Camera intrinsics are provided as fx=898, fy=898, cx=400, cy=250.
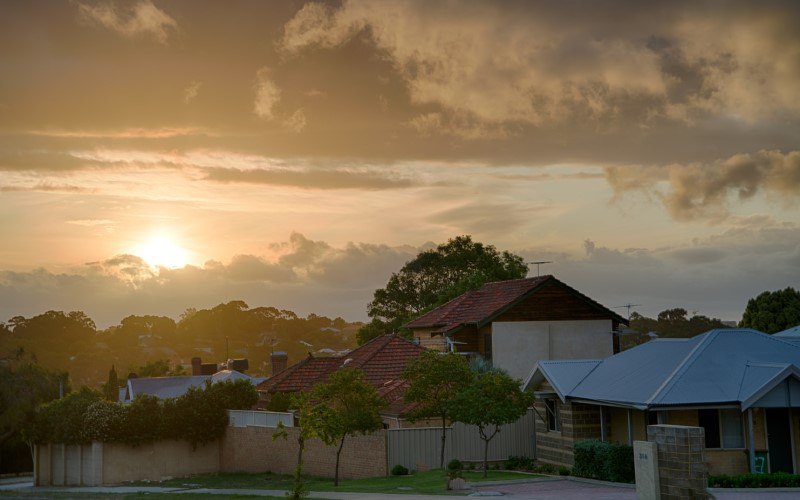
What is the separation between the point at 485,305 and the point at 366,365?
39.8 ft

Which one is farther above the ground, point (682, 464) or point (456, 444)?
point (682, 464)

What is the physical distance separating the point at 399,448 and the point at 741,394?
13907 millimetres

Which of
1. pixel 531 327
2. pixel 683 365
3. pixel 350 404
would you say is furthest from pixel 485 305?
pixel 683 365

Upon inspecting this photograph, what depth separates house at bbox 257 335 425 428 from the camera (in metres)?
41.9

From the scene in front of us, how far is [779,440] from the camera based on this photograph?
3050cm

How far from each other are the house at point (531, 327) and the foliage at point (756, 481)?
86.0 ft

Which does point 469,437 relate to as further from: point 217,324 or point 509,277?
point 217,324

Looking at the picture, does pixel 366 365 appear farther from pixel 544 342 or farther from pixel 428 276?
pixel 428 276

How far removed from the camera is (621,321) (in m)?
58.5

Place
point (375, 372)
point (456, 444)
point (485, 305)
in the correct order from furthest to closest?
point (485, 305) → point (375, 372) → point (456, 444)

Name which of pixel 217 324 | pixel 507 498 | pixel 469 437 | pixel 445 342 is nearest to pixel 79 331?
pixel 217 324

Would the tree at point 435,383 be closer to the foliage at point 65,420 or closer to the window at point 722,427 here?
the window at point 722,427

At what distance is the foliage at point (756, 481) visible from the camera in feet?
94.3

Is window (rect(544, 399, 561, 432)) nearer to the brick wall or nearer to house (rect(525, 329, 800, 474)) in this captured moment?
house (rect(525, 329, 800, 474))
